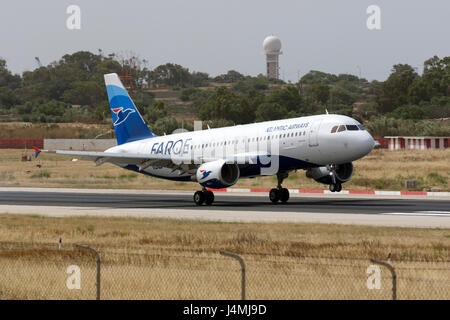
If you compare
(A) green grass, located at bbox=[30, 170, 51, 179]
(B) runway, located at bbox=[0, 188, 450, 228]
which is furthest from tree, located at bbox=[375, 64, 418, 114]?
(B) runway, located at bbox=[0, 188, 450, 228]

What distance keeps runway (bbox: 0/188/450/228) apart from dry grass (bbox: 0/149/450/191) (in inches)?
330

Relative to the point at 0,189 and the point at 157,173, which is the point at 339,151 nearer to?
the point at 157,173

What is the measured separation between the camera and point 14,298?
655 inches

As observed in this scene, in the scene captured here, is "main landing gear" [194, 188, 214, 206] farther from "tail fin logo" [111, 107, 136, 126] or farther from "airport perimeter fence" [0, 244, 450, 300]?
"airport perimeter fence" [0, 244, 450, 300]

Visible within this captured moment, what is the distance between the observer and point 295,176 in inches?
2613

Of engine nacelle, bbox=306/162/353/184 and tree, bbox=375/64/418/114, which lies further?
tree, bbox=375/64/418/114

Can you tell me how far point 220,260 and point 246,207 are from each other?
2117 cm

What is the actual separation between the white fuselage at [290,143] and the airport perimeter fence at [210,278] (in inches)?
761

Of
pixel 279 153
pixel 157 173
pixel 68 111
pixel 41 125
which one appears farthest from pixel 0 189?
pixel 68 111

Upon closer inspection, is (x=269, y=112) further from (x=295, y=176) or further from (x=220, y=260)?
(x=220, y=260)

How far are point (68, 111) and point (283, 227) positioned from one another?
520 ft

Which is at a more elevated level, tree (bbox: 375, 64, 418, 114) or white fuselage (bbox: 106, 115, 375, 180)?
tree (bbox: 375, 64, 418, 114)

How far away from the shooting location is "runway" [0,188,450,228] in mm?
35375

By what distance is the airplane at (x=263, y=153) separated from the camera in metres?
41.2
